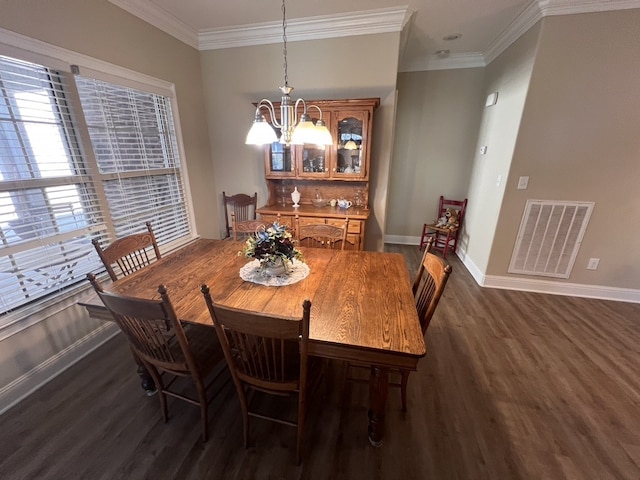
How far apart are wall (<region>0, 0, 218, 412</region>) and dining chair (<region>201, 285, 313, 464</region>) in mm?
1298

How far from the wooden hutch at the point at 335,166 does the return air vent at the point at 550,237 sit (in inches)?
66.0

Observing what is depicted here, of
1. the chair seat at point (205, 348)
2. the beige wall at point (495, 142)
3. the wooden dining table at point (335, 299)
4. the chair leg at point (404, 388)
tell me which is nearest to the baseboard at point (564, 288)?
the beige wall at point (495, 142)

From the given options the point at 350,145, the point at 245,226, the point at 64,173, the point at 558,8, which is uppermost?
the point at 558,8

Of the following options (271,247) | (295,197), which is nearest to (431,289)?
(271,247)

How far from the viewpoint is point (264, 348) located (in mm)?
1105

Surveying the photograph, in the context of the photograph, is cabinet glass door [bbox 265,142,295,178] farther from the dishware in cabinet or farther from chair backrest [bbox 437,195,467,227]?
chair backrest [bbox 437,195,467,227]

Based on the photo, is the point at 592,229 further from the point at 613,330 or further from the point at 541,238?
the point at 613,330

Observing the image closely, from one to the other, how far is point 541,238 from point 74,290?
14.0 ft

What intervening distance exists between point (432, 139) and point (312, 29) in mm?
2208

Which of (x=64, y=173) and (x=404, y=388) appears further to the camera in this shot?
(x=64, y=173)

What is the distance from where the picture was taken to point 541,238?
108 inches

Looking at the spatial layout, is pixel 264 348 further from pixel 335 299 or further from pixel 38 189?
pixel 38 189

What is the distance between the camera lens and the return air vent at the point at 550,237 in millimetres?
2615

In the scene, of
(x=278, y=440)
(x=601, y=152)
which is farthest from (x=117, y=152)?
(x=601, y=152)
